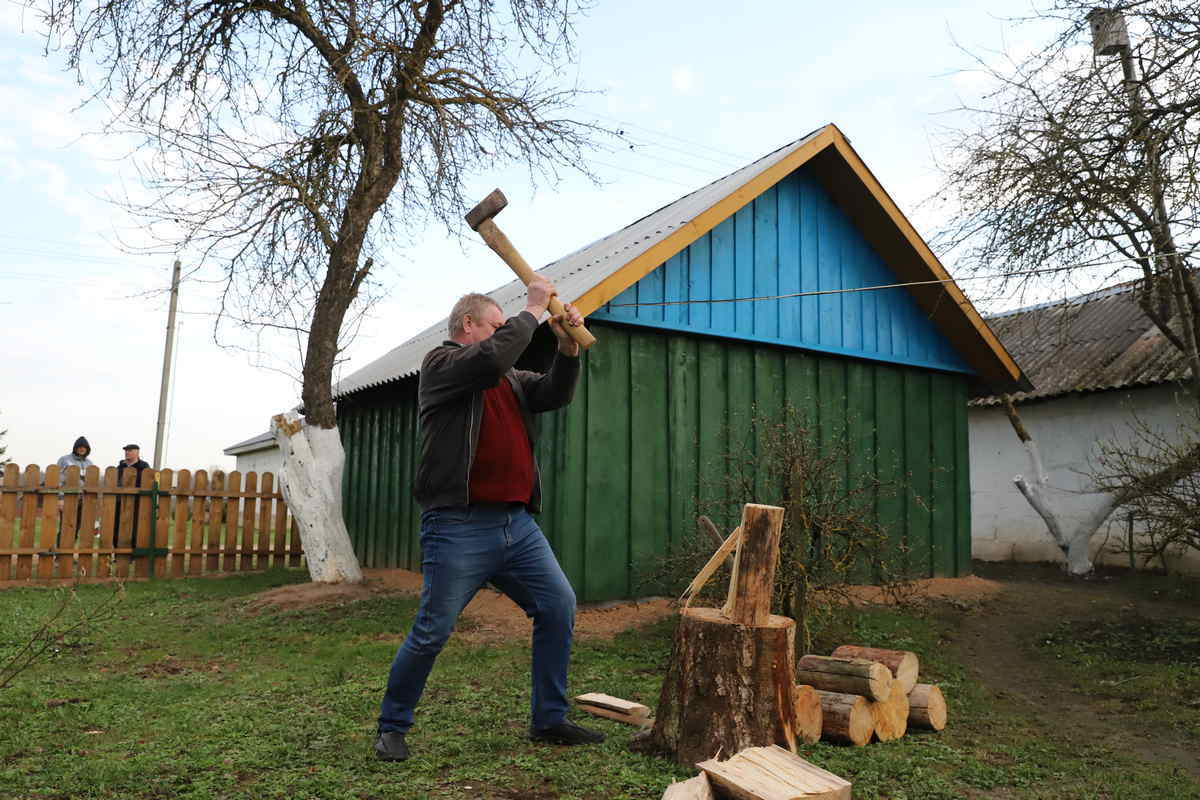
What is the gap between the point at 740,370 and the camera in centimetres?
909

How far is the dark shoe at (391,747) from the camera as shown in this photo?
366cm

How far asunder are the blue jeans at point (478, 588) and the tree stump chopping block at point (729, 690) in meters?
0.54

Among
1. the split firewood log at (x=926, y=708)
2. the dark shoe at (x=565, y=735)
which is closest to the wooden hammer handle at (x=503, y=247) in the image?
the dark shoe at (x=565, y=735)

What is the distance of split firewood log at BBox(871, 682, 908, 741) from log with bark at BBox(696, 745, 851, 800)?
1200 millimetres

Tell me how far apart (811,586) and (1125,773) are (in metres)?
2.15

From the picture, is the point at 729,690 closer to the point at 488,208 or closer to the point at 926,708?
the point at 926,708

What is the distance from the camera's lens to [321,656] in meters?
6.33

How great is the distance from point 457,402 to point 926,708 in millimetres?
2896

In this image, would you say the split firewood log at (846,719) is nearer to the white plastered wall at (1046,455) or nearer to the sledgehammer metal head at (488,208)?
the sledgehammer metal head at (488,208)

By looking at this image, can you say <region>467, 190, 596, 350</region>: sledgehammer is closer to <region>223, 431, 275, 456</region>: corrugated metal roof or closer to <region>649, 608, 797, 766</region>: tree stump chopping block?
<region>649, 608, 797, 766</region>: tree stump chopping block

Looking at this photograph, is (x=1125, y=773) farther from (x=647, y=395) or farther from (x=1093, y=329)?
(x=1093, y=329)

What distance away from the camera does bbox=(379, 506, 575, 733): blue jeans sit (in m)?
3.63

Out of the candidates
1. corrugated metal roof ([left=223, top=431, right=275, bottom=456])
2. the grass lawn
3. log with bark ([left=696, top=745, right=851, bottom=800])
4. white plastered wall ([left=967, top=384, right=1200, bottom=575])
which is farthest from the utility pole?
log with bark ([left=696, top=745, right=851, bottom=800])

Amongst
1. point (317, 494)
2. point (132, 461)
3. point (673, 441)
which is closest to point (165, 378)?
point (132, 461)
